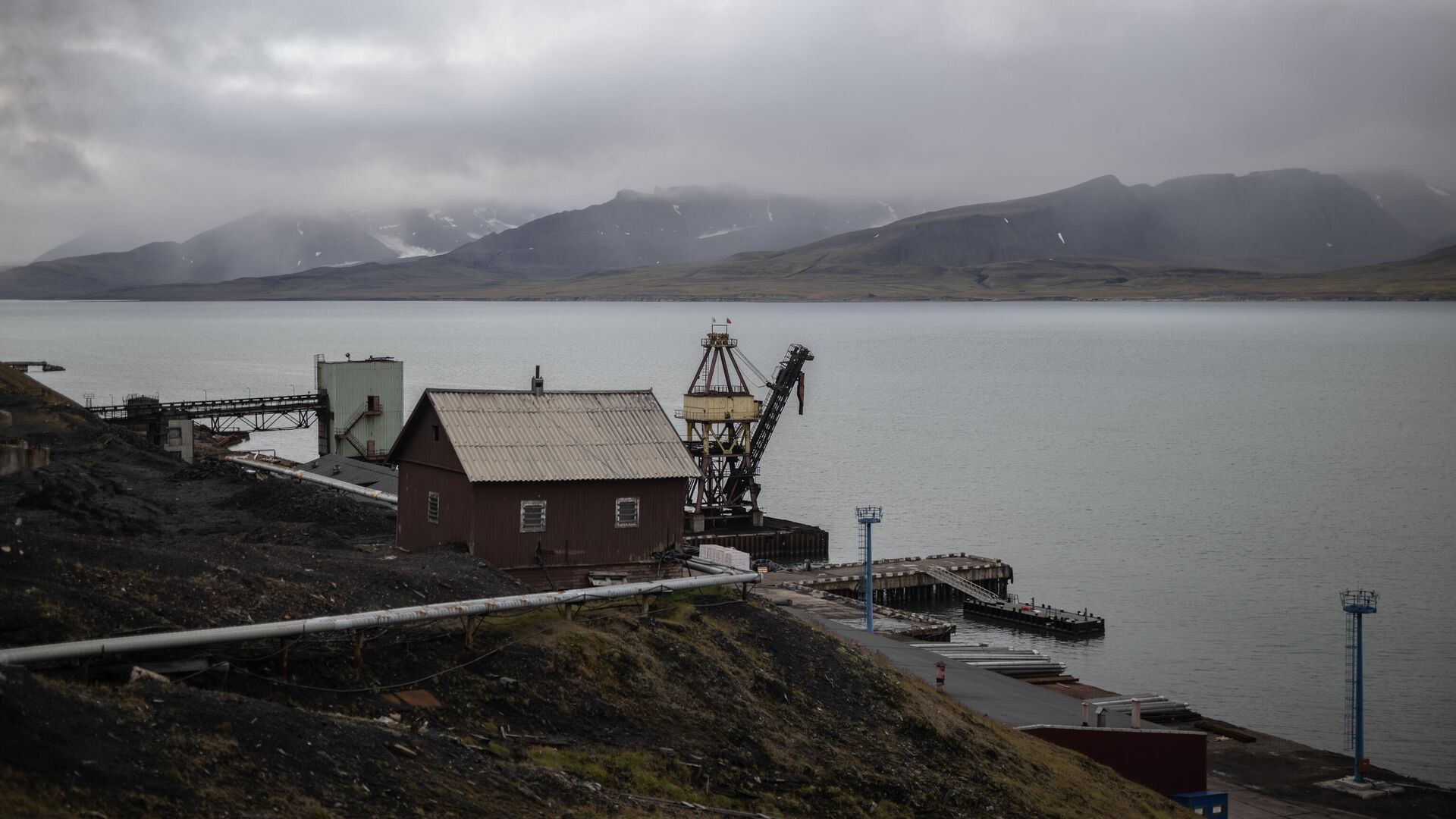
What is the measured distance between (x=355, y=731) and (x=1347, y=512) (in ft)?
243

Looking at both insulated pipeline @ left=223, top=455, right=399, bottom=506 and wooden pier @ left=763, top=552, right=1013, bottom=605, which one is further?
wooden pier @ left=763, top=552, right=1013, bottom=605

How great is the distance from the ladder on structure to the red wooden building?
86.6ft

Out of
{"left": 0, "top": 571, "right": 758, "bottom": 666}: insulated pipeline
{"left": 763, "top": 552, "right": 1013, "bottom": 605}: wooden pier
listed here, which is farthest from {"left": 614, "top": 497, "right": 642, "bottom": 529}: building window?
{"left": 763, "top": 552, "right": 1013, "bottom": 605}: wooden pier

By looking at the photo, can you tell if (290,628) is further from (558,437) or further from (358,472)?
(358,472)

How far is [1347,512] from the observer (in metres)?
78.1

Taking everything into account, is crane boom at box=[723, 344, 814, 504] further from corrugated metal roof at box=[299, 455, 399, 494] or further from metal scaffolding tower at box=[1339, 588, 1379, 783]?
metal scaffolding tower at box=[1339, 588, 1379, 783]

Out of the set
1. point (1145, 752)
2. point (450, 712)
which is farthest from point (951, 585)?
point (450, 712)

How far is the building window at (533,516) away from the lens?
106 ft

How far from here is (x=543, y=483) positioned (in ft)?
106

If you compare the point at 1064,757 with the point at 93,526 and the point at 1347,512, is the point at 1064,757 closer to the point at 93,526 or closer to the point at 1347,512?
the point at 93,526

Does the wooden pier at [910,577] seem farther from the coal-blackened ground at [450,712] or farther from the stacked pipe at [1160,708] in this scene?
the coal-blackened ground at [450,712]

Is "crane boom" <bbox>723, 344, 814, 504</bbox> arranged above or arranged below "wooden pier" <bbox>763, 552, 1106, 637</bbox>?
above

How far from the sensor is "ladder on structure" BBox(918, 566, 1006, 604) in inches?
2280

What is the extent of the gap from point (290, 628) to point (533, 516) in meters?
14.3
